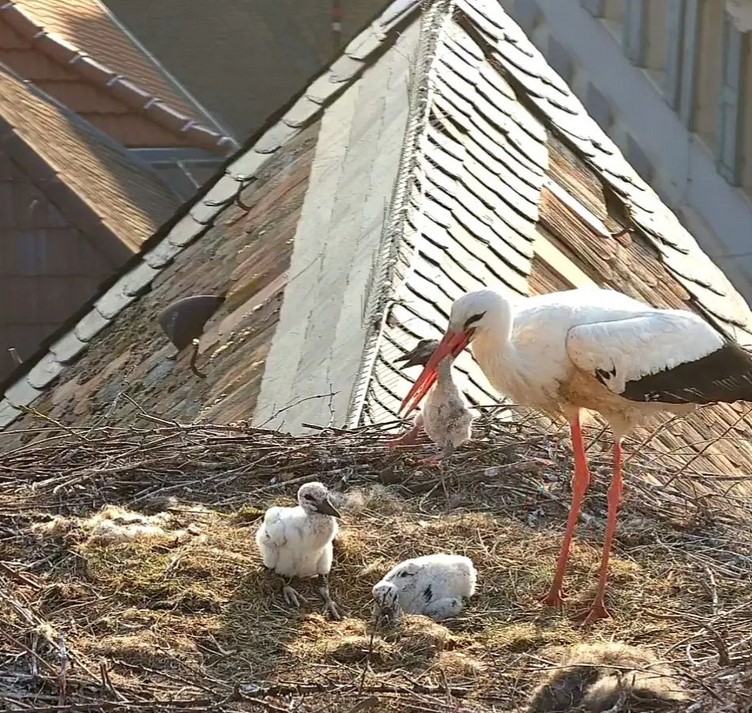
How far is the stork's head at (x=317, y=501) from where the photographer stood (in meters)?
7.55

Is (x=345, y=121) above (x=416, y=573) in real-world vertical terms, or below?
above

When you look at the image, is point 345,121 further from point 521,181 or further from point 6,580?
point 6,580

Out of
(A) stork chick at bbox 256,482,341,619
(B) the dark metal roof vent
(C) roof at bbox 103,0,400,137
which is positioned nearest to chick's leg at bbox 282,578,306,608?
(A) stork chick at bbox 256,482,341,619

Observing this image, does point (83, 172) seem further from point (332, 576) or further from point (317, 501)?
point (317, 501)

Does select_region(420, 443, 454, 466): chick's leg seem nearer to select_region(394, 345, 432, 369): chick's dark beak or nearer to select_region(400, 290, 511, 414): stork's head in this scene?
select_region(394, 345, 432, 369): chick's dark beak

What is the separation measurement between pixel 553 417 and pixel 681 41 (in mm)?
21398

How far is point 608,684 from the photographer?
641 centimetres

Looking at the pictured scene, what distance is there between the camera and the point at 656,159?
95.8 feet

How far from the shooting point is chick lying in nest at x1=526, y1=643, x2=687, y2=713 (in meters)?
6.31

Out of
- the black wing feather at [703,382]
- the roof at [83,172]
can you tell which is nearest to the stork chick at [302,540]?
the black wing feather at [703,382]

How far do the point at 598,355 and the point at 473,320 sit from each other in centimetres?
55

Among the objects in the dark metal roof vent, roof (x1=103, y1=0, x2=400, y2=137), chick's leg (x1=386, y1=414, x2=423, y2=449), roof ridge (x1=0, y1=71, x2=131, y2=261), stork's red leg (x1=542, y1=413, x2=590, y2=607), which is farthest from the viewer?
roof (x1=103, y1=0, x2=400, y2=137)

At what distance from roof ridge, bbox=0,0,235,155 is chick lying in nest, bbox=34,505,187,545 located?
13536mm

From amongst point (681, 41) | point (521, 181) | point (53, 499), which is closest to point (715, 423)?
point (521, 181)
